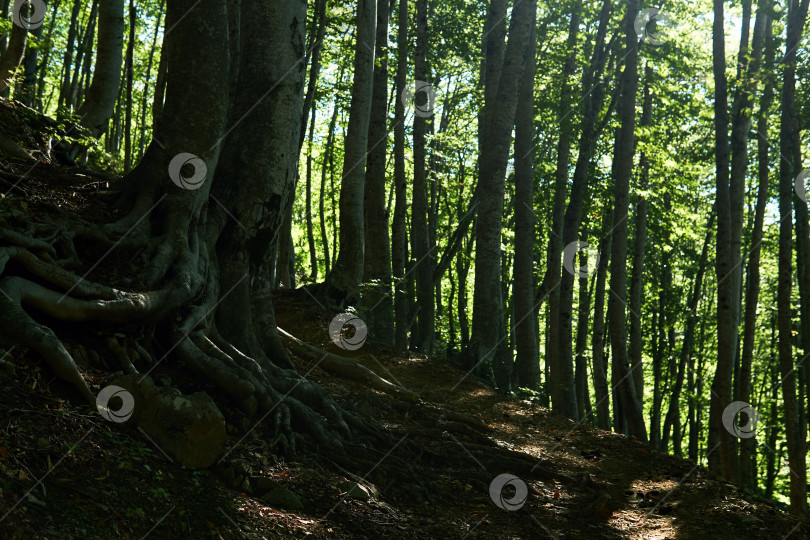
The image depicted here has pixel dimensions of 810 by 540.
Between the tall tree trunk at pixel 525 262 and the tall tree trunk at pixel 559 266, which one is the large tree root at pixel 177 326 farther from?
the tall tree trunk at pixel 559 266

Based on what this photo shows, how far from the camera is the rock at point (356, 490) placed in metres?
4.91

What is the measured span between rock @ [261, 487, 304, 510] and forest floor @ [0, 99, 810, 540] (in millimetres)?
12

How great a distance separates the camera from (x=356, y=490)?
4.94 m

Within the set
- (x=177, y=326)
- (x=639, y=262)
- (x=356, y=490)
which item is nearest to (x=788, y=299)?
(x=639, y=262)

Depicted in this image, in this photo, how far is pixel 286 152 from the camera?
6.74 meters

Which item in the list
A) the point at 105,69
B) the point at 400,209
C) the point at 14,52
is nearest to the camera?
the point at 105,69

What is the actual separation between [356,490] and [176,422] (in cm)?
148

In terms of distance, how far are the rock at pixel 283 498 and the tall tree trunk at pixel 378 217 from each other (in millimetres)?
7856

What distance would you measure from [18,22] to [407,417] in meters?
8.39

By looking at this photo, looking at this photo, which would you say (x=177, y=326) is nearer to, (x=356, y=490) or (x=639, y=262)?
(x=356, y=490)

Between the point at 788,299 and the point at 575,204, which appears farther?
the point at 575,204

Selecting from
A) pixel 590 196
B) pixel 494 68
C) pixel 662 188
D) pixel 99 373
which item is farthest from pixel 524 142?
pixel 99 373

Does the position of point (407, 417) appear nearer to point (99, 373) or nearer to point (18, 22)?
point (99, 373)

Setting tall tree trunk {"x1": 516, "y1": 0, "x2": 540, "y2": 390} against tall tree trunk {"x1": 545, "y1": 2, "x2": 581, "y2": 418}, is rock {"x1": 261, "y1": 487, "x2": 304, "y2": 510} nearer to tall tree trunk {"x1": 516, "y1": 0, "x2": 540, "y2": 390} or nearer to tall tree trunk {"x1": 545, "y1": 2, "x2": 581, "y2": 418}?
tall tree trunk {"x1": 516, "y1": 0, "x2": 540, "y2": 390}
